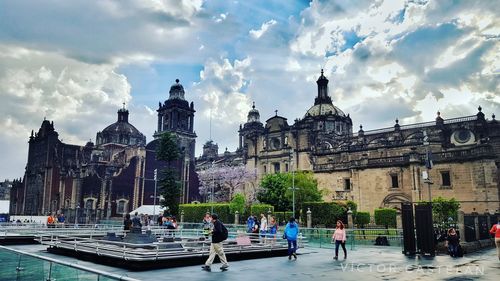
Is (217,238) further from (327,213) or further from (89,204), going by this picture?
(89,204)

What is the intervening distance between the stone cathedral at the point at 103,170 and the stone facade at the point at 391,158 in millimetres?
16373

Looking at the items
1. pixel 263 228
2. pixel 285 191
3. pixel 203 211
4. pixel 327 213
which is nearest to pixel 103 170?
pixel 203 211

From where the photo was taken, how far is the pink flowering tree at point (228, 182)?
63.5 m

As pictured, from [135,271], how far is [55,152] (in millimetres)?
67735

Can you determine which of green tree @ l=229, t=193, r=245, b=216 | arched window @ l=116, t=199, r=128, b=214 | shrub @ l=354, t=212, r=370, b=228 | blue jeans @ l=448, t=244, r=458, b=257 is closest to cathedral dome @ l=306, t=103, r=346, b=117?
green tree @ l=229, t=193, r=245, b=216

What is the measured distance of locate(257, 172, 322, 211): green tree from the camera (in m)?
46.6

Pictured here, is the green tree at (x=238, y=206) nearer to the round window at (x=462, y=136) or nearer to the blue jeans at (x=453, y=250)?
the blue jeans at (x=453, y=250)

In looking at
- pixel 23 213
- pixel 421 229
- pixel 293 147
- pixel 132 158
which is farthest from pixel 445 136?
pixel 23 213

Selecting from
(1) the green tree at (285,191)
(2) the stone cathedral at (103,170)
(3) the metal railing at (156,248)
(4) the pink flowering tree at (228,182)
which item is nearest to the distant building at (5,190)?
(2) the stone cathedral at (103,170)

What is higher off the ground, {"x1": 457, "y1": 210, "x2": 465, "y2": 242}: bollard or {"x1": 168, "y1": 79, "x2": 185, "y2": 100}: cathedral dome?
{"x1": 168, "y1": 79, "x2": 185, "y2": 100}: cathedral dome

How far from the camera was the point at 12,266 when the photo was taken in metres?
9.31

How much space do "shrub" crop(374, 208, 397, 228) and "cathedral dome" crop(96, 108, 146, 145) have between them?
185 ft

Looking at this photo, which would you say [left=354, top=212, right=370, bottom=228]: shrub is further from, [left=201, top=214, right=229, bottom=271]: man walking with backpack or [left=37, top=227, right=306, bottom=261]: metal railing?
[left=201, top=214, right=229, bottom=271]: man walking with backpack

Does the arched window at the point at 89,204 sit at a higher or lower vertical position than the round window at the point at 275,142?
lower
